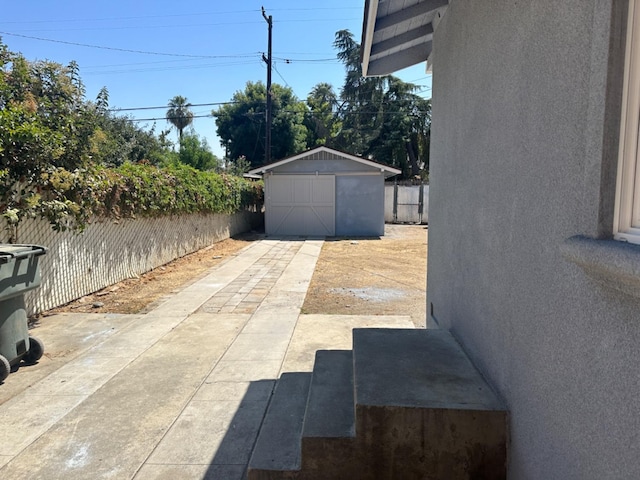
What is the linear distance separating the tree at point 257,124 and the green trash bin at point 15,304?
31619mm

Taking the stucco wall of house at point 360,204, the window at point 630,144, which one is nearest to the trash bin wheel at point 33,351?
the window at point 630,144

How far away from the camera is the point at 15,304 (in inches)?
170

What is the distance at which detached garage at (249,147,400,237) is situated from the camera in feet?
62.6

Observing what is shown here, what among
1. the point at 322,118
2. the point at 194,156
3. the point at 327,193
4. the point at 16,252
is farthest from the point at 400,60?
the point at 322,118

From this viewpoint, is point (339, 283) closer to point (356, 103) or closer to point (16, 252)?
point (16, 252)

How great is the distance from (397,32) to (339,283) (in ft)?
17.8

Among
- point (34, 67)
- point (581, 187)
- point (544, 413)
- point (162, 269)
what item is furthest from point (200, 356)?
point (34, 67)

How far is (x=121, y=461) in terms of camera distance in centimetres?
291

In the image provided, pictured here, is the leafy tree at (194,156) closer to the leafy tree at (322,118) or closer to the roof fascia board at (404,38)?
the leafy tree at (322,118)

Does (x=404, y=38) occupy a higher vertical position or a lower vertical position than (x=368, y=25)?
higher

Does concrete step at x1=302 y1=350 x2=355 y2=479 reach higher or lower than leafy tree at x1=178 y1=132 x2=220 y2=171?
lower

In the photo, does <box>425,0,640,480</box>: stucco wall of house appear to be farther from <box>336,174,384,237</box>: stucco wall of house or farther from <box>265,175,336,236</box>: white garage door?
<box>265,175,336,236</box>: white garage door

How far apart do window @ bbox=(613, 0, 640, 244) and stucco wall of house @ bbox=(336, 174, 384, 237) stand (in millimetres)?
17947

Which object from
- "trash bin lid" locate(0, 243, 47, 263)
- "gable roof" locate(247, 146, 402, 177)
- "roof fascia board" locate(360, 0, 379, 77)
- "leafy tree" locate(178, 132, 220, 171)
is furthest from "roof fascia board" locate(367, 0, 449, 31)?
"leafy tree" locate(178, 132, 220, 171)
